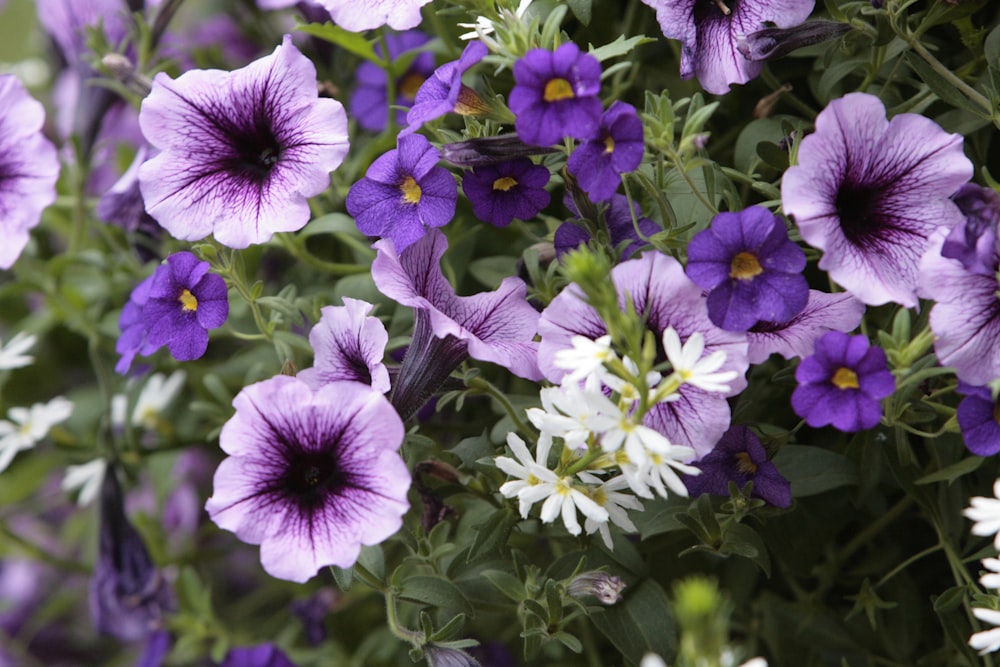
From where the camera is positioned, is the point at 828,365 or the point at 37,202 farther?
the point at 37,202

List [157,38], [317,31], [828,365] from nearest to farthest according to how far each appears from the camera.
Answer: [828,365] < [317,31] < [157,38]

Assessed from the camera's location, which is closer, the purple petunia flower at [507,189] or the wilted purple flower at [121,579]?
the purple petunia flower at [507,189]

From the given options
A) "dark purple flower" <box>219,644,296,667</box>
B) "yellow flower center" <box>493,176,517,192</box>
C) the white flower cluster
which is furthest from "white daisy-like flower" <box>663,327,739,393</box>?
"dark purple flower" <box>219,644,296,667</box>

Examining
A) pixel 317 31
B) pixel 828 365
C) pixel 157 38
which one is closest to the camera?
Result: pixel 828 365

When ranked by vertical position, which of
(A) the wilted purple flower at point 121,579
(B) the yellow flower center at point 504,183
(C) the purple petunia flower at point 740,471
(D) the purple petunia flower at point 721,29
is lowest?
(A) the wilted purple flower at point 121,579

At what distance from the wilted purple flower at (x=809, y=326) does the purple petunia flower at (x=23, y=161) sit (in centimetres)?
39

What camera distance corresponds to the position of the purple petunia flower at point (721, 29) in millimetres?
416

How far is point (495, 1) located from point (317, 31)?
0.43 feet

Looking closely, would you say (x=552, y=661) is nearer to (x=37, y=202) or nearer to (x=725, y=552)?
(x=725, y=552)

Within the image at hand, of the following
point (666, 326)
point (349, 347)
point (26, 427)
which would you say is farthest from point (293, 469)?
point (26, 427)

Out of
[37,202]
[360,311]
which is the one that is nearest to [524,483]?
[360,311]

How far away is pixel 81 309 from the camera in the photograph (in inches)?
26.0

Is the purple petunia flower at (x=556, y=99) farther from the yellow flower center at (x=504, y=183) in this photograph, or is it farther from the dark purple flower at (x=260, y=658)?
the dark purple flower at (x=260, y=658)

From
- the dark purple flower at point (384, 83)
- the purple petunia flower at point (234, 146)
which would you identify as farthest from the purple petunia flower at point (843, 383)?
the dark purple flower at point (384, 83)
